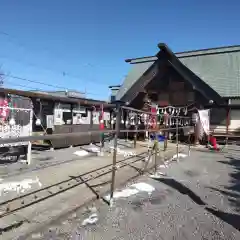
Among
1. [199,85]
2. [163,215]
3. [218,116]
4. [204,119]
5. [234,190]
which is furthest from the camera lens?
[218,116]

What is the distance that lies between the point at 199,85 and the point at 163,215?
1240 centimetres

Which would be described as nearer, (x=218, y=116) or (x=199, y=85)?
(x=199, y=85)

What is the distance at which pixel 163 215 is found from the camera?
→ 3836mm

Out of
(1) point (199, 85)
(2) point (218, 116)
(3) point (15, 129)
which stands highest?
(1) point (199, 85)

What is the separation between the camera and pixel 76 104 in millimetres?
14148

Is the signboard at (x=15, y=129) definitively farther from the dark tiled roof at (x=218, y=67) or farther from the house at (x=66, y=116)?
the dark tiled roof at (x=218, y=67)

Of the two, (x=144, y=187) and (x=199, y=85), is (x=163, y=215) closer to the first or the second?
(x=144, y=187)

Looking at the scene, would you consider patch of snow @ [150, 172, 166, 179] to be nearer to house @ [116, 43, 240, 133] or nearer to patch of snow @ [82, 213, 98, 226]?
patch of snow @ [82, 213, 98, 226]

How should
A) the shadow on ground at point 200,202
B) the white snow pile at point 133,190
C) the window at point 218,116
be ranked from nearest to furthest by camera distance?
the shadow on ground at point 200,202 < the white snow pile at point 133,190 < the window at point 218,116

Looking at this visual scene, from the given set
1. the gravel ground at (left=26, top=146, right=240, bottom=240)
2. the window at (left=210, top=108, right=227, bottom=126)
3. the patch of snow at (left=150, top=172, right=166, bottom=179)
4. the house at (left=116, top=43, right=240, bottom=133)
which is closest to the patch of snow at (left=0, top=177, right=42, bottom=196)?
the gravel ground at (left=26, top=146, right=240, bottom=240)

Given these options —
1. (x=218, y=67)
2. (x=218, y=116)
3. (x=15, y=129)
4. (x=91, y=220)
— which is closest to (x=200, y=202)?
(x=91, y=220)

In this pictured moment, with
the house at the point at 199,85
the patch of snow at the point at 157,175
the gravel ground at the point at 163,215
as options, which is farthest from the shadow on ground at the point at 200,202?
the house at the point at 199,85

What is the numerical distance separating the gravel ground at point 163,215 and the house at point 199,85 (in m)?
9.87

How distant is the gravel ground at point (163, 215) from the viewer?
127 inches
